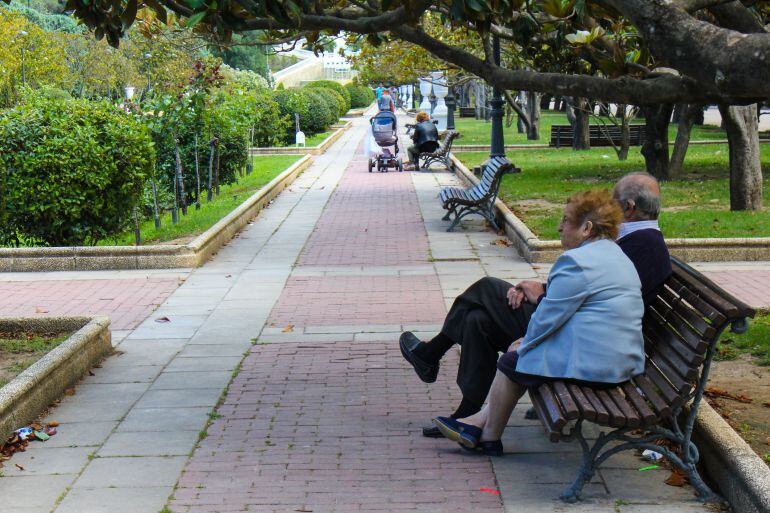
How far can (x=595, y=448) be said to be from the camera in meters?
4.63

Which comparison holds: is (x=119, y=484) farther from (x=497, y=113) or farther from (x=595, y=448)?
(x=497, y=113)

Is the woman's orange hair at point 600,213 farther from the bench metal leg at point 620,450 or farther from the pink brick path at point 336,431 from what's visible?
the pink brick path at point 336,431

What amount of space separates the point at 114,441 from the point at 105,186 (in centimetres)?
659

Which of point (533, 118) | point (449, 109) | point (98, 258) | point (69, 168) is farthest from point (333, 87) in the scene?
point (98, 258)

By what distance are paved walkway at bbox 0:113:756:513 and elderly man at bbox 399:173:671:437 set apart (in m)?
0.39

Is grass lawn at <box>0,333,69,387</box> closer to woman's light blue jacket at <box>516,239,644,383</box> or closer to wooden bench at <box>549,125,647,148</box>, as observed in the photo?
woman's light blue jacket at <box>516,239,644,383</box>

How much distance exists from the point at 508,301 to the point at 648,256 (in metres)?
0.77

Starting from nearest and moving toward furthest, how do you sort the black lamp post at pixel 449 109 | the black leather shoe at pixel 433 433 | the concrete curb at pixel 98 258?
the black leather shoe at pixel 433 433 → the concrete curb at pixel 98 258 → the black lamp post at pixel 449 109

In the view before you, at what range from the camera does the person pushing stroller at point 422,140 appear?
24969 millimetres

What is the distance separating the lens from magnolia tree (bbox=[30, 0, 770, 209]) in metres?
4.51

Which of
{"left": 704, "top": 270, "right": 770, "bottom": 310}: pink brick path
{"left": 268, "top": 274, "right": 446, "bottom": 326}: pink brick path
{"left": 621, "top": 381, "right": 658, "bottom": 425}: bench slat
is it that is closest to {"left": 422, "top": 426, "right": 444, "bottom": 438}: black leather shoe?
{"left": 621, "top": 381, "right": 658, "bottom": 425}: bench slat

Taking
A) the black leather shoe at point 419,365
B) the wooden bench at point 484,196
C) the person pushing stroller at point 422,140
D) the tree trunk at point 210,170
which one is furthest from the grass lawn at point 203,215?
the black leather shoe at point 419,365

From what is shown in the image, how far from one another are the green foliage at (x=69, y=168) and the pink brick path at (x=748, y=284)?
21.7ft

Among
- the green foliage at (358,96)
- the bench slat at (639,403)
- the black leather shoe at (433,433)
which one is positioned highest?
the green foliage at (358,96)
